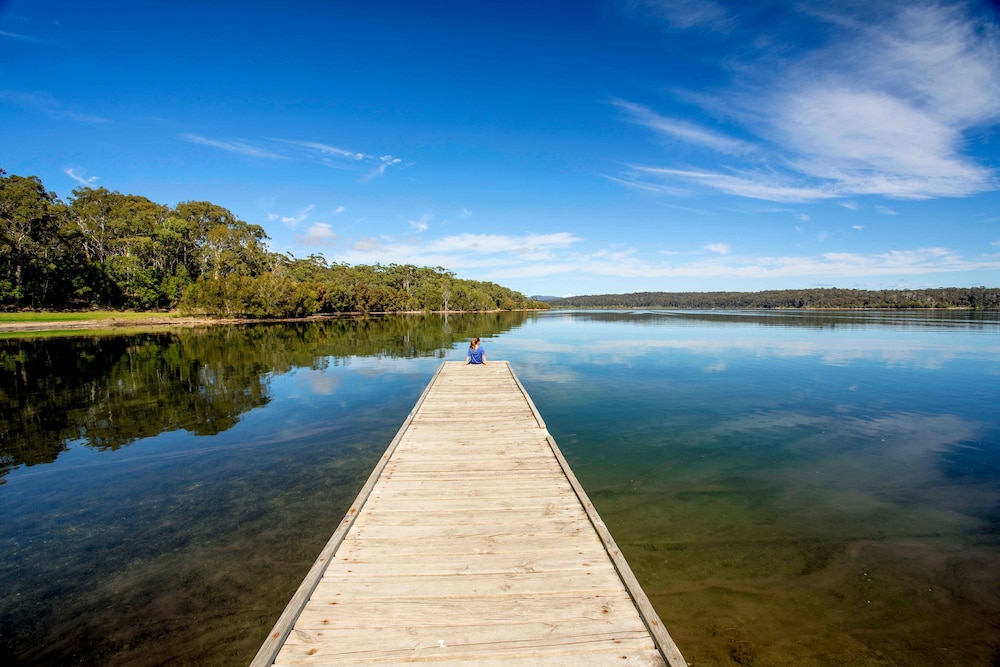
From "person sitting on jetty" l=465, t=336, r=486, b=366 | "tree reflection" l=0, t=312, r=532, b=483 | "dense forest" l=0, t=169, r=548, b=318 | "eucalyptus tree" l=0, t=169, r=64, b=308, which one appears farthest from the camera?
"dense forest" l=0, t=169, r=548, b=318

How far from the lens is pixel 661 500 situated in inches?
330

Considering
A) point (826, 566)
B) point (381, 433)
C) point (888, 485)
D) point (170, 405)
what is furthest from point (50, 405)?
point (888, 485)

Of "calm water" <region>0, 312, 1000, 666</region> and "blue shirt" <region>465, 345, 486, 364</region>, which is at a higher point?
"blue shirt" <region>465, 345, 486, 364</region>

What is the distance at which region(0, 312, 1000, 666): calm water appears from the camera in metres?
5.24

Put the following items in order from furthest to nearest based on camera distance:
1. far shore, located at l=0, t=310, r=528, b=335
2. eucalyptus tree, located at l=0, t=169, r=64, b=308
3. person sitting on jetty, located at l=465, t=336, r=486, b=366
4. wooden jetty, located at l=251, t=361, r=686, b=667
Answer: eucalyptus tree, located at l=0, t=169, r=64, b=308
far shore, located at l=0, t=310, r=528, b=335
person sitting on jetty, located at l=465, t=336, r=486, b=366
wooden jetty, located at l=251, t=361, r=686, b=667

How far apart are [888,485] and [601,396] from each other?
8871 millimetres

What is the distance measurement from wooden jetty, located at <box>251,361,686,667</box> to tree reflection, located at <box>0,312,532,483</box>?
32.1 ft

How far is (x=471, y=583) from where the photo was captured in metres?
4.30

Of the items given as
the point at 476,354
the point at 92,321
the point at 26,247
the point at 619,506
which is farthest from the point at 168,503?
the point at 26,247

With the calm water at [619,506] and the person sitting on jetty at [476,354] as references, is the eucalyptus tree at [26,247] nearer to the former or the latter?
the calm water at [619,506]

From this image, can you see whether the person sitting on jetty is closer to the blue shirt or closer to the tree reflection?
the blue shirt

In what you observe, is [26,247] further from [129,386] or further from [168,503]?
[168,503]

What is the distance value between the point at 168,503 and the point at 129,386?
13.9 m

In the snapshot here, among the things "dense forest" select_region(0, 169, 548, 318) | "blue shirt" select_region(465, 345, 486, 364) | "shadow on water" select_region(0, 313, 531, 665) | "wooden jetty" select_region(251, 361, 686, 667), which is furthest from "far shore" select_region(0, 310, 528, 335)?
"wooden jetty" select_region(251, 361, 686, 667)
